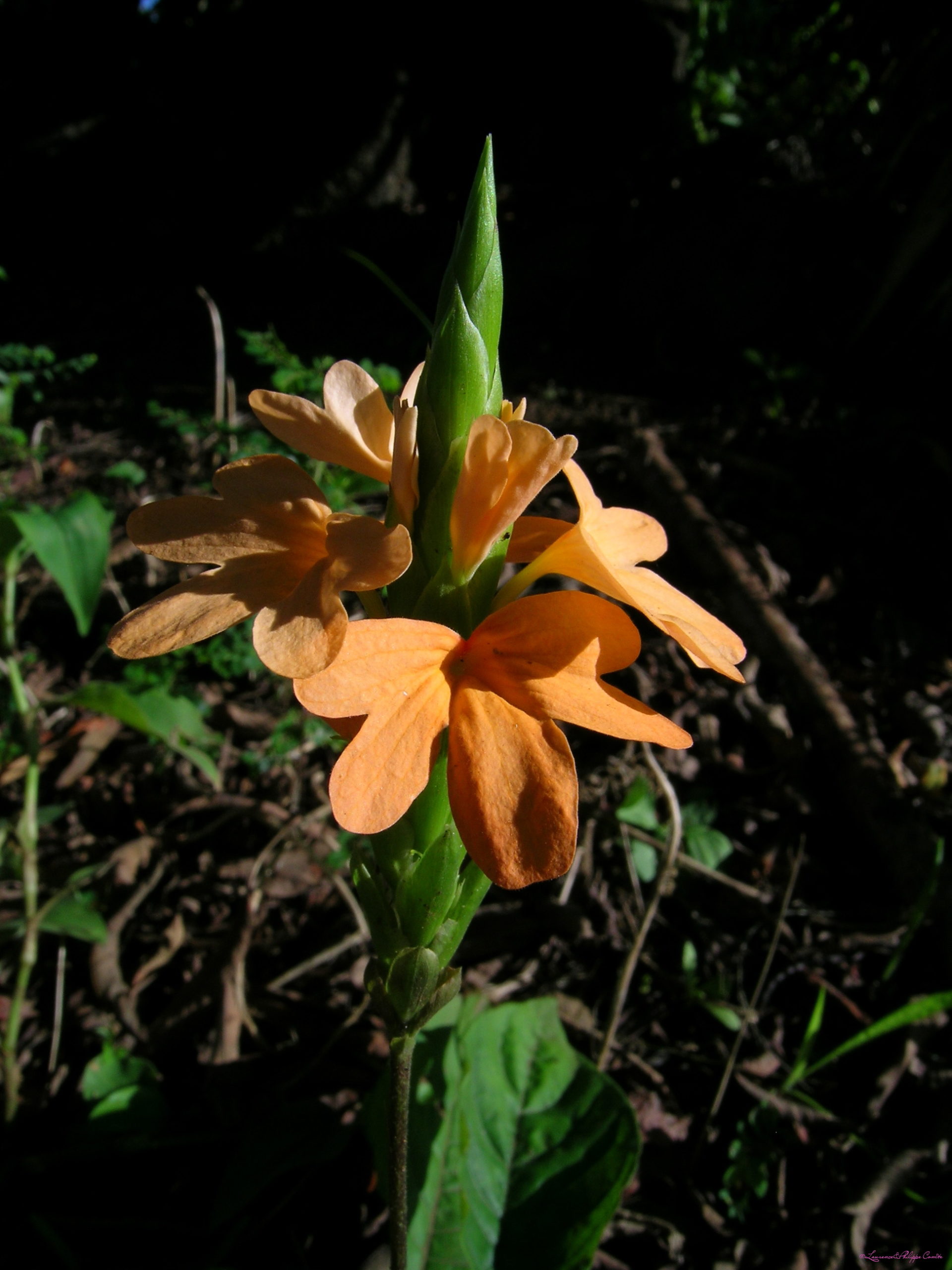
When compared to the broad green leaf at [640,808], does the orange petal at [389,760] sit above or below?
above

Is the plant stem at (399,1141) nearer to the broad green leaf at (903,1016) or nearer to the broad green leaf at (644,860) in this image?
the broad green leaf at (903,1016)

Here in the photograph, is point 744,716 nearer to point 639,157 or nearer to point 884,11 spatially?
point 884,11

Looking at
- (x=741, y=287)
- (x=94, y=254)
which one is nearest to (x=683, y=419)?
(x=741, y=287)

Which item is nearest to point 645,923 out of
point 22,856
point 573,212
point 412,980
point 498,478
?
point 412,980

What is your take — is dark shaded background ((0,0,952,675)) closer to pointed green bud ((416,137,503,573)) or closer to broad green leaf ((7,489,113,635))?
pointed green bud ((416,137,503,573))

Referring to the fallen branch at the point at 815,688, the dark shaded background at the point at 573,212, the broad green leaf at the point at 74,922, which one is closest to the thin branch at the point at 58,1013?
the broad green leaf at the point at 74,922

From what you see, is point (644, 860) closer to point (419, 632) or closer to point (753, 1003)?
point (753, 1003)

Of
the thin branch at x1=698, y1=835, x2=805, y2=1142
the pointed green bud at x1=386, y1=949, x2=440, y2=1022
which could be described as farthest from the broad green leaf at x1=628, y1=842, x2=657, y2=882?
the pointed green bud at x1=386, y1=949, x2=440, y2=1022
